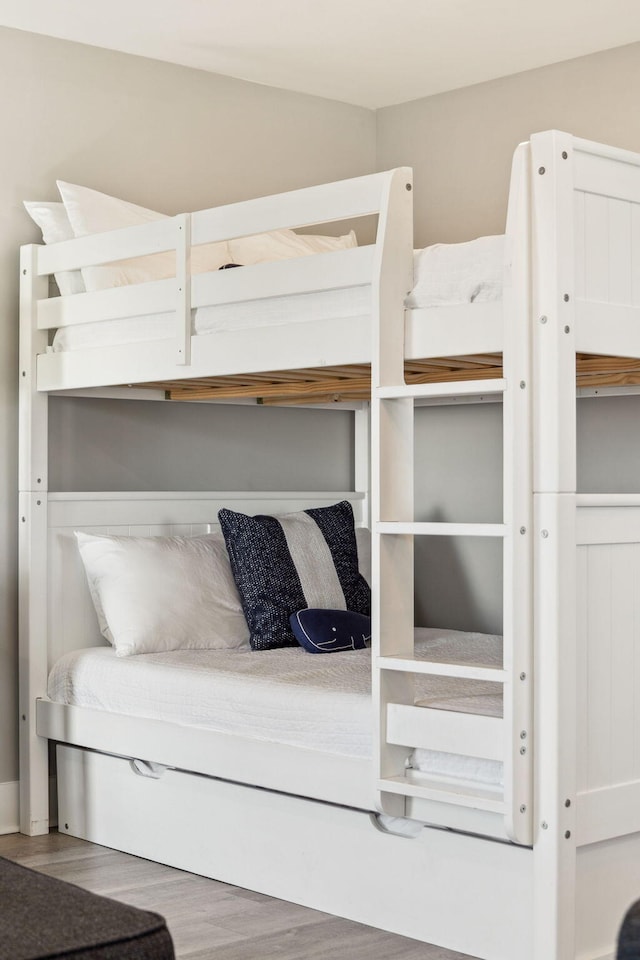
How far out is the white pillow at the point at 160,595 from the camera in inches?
133

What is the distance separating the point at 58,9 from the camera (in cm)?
343

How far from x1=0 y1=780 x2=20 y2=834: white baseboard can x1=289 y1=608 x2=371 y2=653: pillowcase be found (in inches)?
37.4

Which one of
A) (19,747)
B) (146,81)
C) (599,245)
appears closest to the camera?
(599,245)

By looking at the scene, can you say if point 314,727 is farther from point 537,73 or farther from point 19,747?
point 537,73

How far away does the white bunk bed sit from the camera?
2.28m

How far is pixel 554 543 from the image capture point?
7.47 ft

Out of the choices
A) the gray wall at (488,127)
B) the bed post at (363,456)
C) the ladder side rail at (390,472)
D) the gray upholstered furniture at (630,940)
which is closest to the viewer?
the gray upholstered furniture at (630,940)

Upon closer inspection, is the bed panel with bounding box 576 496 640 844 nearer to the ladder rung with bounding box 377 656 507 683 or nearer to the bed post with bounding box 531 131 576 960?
the bed post with bounding box 531 131 576 960

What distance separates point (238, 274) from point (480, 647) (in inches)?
52.1

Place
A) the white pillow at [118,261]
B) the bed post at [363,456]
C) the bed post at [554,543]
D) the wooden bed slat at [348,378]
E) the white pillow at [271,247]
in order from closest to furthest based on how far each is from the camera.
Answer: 1. the bed post at [554,543]
2. the wooden bed slat at [348,378]
3. the white pillow at [118,261]
4. the white pillow at [271,247]
5. the bed post at [363,456]

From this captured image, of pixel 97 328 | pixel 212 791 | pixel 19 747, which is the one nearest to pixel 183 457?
pixel 97 328

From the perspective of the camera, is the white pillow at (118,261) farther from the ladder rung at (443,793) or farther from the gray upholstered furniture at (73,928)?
the gray upholstered furniture at (73,928)

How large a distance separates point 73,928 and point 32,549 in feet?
7.07

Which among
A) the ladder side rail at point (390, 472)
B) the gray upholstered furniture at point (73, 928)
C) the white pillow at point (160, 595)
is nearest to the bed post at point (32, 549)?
the white pillow at point (160, 595)
